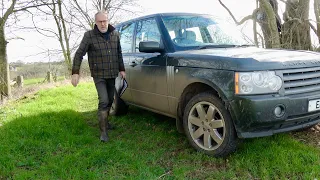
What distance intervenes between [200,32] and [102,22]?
4.87 feet

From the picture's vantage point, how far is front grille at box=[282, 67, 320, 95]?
2736 mm

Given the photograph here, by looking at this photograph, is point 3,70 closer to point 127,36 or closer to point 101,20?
point 127,36

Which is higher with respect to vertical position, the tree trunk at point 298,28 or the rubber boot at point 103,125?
the tree trunk at point 298,28

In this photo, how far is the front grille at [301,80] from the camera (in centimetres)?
274

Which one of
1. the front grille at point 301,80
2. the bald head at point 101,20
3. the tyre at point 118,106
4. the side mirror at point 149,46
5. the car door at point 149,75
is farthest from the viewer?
the tyre at point 118,106

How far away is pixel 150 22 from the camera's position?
422 centimetres

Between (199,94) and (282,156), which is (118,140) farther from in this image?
(282,156)

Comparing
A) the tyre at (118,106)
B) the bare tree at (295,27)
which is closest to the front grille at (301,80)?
the tyre at (118,106)

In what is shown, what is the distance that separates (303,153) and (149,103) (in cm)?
221

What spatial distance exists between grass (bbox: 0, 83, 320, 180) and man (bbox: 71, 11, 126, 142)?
0.58m

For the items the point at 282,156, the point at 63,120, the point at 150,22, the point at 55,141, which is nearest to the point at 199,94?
the point at 282,156

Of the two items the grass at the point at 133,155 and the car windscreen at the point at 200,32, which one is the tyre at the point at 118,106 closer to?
the grass at the point at 133,155

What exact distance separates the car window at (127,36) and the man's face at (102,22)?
0.81 meters

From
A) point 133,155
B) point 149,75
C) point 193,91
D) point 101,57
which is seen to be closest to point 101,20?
point 101,57
